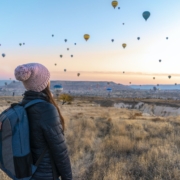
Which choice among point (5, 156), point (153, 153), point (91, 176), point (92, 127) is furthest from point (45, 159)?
point (92, 127)

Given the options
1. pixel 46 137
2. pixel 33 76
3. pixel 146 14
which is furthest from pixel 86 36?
pixel 46 137

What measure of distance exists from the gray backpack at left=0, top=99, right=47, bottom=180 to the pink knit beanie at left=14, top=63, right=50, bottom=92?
0.70 ft

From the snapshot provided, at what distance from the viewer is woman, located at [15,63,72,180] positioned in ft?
7.80

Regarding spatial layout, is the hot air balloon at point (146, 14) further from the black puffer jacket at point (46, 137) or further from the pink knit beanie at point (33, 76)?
the black puffer jacket at point (46, 137)

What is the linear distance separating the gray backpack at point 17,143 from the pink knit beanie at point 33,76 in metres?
0.21

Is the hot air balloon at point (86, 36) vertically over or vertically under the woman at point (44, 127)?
over

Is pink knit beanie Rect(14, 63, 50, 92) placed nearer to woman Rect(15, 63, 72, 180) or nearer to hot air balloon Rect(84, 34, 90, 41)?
woman Rect(15, 63, 72, 180)

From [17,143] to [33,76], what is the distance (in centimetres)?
70

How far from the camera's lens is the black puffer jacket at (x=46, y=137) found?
7.79 ft

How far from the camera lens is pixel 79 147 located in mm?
9789

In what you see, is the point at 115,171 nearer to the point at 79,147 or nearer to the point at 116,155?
the point at 116,155

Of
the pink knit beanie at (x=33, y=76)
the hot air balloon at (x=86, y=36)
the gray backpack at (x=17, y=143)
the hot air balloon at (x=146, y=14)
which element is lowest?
the gray backpack at (x=17, y=143)

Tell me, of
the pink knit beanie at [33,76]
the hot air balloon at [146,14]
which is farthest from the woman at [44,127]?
the hot air balloon at [146,14]

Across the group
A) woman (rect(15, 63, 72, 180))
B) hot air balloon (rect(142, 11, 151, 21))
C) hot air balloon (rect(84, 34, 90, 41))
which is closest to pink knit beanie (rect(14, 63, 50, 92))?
woman (rect(15, 63, 72, 180))
